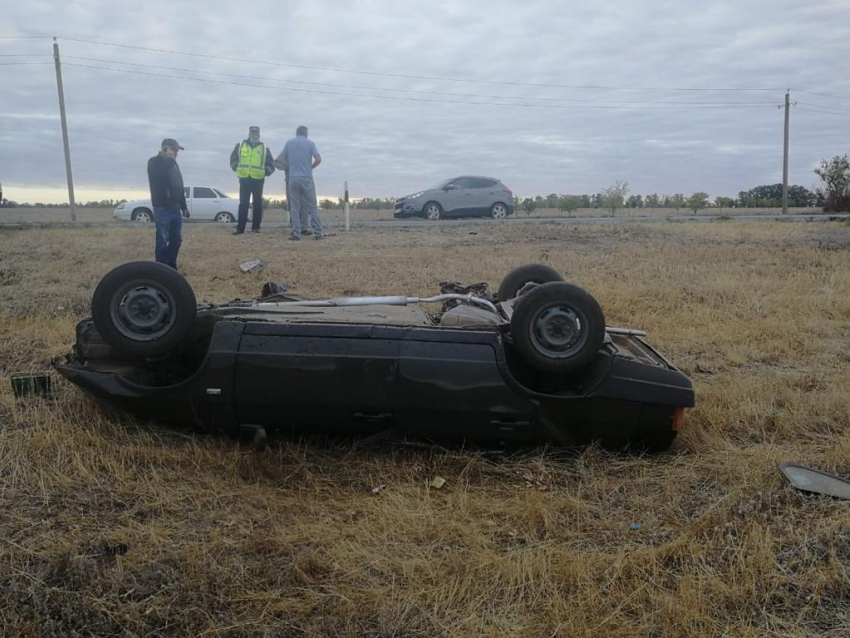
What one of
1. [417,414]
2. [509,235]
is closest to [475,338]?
[417,414]

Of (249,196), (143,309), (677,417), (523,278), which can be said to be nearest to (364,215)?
(249,196)

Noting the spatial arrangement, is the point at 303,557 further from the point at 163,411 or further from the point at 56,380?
the point at 56,380

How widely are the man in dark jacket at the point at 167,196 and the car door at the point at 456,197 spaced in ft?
38.7

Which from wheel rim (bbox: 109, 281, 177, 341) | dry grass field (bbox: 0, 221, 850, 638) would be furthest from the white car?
wheel rim (bbox: 109, 281, 177, 341)

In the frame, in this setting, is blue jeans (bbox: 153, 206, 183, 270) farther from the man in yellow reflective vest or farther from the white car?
the white car

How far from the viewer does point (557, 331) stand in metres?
3.77

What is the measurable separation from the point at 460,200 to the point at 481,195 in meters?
0.68

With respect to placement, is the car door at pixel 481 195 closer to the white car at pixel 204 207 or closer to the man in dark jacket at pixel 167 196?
the white car at pixel 204 207

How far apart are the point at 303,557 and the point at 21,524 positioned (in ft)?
4.32

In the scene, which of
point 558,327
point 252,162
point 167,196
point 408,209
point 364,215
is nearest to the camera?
point 558,327

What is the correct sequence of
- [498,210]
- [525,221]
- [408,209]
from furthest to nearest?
[498,210], [408,209], [525,221]

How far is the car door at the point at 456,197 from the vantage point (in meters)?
20.1

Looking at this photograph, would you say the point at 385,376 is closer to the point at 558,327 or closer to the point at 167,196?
the point at 558,327

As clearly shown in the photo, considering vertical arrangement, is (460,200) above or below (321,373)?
above
